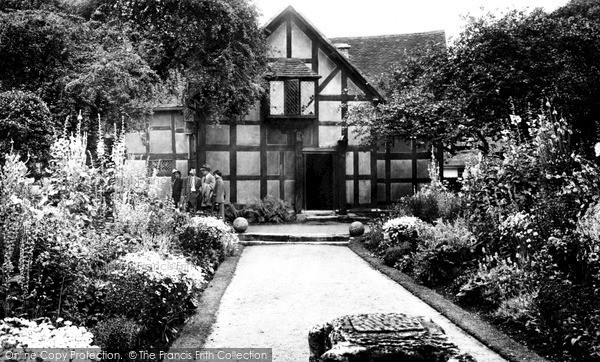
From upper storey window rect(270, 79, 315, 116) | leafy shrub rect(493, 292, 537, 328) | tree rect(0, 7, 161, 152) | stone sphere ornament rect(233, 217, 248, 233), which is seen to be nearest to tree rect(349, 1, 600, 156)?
upper storey window rect(270, 79, 315, 116)

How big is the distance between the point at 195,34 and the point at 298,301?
10.3 m

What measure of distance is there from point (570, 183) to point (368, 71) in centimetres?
1781

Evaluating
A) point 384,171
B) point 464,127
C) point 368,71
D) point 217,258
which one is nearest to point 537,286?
point 217,258

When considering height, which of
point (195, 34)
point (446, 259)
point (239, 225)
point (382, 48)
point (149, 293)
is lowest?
point (239, 225)

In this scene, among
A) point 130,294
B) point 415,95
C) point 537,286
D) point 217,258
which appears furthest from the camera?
point 415,95

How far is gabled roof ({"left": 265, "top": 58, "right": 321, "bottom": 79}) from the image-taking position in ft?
64.7

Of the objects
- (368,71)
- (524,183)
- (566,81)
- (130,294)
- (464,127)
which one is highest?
(368,71)

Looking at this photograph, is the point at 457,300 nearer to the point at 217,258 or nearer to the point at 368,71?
the point at 217,258

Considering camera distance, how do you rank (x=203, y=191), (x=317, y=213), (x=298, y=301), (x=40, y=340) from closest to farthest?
(x=40, y=340) < (x=298, y=301) < (x=203, y=191) < (x=317, y=213)

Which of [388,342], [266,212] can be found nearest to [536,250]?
[388,342]

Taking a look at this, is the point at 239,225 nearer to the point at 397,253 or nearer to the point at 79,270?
the point at 397,253

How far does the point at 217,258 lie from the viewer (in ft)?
37.8

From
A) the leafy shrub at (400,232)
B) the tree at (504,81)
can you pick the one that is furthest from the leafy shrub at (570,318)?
the tree at (504,81)

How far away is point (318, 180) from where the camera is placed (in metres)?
24.6
